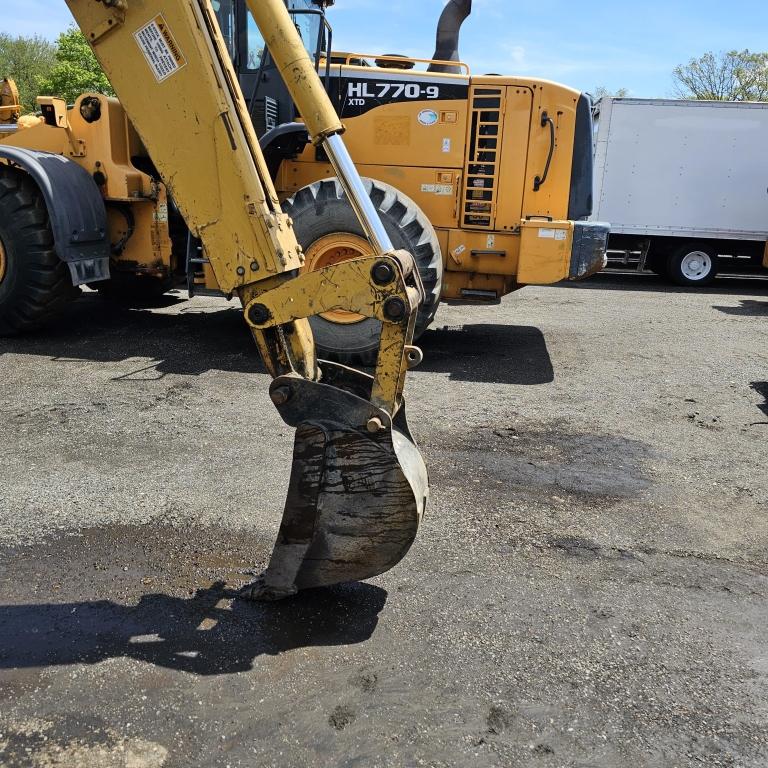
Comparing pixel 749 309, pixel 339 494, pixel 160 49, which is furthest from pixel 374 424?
pixel 749 309

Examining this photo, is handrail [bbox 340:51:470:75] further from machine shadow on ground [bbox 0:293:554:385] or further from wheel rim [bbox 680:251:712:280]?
wheel rim [bbox 680:251:712:280]

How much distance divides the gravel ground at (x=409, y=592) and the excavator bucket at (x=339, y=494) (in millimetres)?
219

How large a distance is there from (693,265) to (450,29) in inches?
361

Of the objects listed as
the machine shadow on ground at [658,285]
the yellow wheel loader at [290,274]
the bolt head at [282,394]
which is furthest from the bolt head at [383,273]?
the machine shadow on ground at [658,285]

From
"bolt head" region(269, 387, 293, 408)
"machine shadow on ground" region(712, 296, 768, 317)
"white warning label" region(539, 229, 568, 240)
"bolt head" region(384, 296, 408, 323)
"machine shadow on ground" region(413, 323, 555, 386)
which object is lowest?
"machine shadow on ground" region(413, 323, 555, 386)

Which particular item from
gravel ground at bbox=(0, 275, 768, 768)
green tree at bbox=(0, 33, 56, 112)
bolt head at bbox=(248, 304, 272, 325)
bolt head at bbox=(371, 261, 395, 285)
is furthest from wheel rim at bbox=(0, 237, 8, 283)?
green tree at bbox=(0, 33, 56, 112)

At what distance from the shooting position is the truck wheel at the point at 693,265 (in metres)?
15.1

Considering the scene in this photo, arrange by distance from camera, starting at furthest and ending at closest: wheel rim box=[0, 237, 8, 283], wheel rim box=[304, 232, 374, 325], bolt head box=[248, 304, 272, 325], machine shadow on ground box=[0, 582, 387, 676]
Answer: wheel rim box=[0, 237, 8, 283] → wheel rim box=[304, 232, 374, 325] → bolt head box=[248, 304, 272, 325] → machine shadow on ground box=[0, 582, 387, 676]

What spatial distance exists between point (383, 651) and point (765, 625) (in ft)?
5.58

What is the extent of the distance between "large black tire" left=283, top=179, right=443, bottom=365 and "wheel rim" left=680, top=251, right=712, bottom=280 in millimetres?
10158

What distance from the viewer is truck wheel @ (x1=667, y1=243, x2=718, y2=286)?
49.6 feet

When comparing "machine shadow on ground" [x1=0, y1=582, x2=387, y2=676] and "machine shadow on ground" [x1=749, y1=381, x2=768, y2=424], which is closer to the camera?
"machine shadow on ground" [x1=0, y1=582, x2=387, y2=676]

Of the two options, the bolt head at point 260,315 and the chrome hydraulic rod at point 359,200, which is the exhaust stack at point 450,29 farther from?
the bolt head at point 260,315

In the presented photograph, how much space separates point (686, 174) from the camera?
48.0ft
